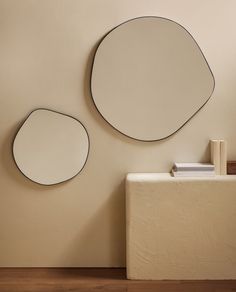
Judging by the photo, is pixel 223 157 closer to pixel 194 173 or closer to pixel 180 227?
pixel 194 173

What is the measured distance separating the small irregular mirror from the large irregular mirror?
0.80ft

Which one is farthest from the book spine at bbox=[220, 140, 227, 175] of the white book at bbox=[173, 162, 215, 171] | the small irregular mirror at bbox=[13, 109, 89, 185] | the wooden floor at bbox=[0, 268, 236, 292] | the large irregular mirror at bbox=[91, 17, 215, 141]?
the small irregular mirror at bbox=[13, 109, 89, 185]

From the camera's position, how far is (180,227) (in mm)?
2164

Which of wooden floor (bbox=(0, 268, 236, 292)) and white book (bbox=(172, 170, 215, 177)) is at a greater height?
white book (bbox=(172, 170, 215, 177))

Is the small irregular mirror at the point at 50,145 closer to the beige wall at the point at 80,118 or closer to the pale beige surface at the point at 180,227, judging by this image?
the beige wall at the point at 80,118

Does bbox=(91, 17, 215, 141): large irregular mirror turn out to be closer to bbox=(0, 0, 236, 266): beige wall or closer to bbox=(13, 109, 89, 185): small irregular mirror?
bbox=(0, 0, 236, 266): beige wall

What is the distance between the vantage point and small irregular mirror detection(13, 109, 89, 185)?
7.43 feet

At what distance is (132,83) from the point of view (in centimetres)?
222

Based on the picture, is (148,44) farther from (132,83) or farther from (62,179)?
(62,179)

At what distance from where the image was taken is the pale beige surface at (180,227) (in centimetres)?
213

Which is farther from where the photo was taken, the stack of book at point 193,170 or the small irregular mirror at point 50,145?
the small irregular mirror at point 50,145

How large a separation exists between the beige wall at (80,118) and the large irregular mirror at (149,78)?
0.06m

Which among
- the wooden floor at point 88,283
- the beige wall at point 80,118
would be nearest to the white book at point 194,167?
the beige wall at point 80,118

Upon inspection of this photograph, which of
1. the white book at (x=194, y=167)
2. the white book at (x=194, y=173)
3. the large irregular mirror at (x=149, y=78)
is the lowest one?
the white book at (x=194, y=173)
